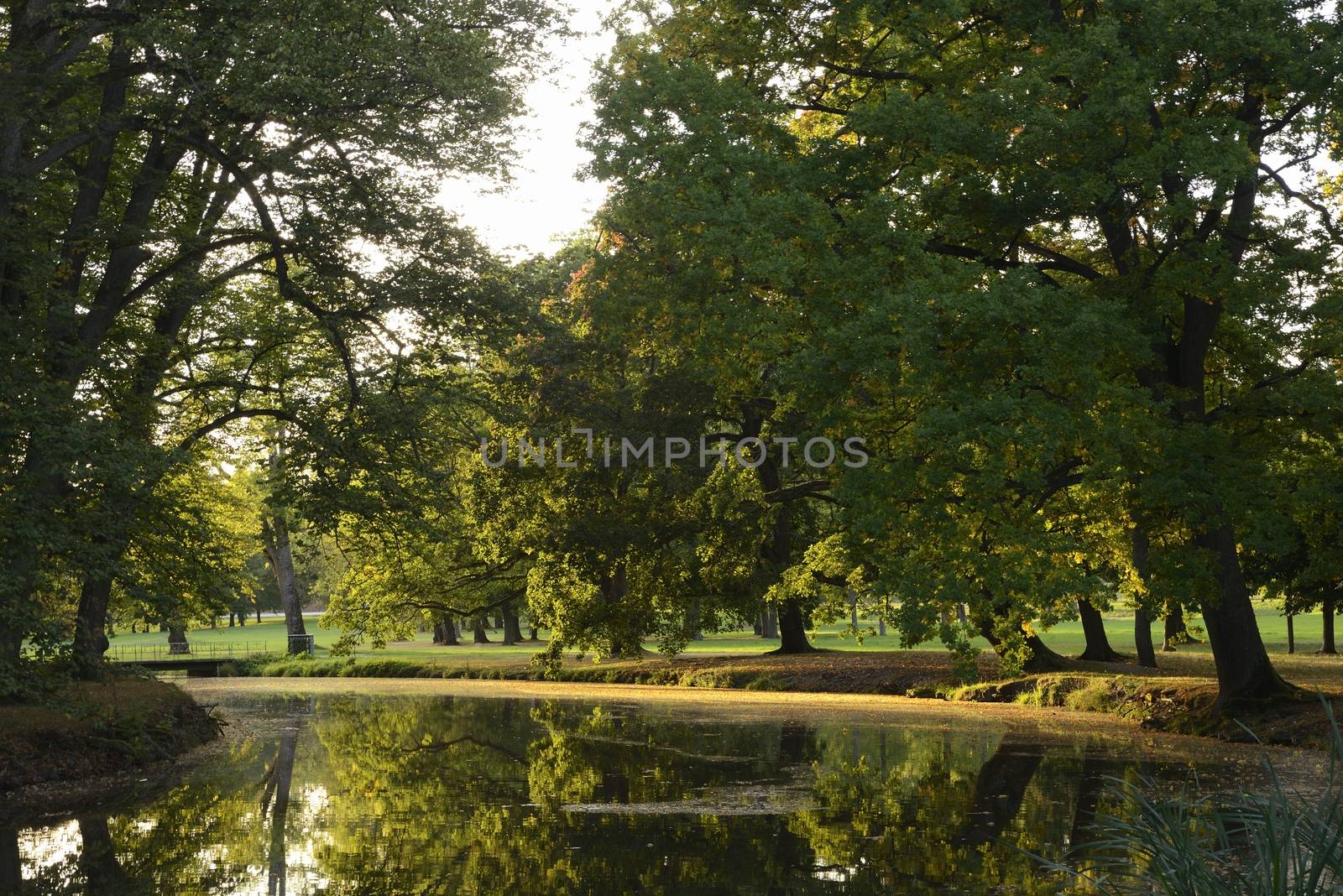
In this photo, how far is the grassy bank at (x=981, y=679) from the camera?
20.5 m

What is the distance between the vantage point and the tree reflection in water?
10.7m

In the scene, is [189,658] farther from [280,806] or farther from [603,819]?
[603,819]

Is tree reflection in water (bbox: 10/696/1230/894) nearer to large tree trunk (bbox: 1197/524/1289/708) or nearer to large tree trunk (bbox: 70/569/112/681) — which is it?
large tree trunk (bbox: 70/569/112/681)

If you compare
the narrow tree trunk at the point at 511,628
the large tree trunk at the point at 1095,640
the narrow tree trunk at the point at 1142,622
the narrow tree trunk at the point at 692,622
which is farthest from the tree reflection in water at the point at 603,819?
the narrow tree trunk at the point at 511,628

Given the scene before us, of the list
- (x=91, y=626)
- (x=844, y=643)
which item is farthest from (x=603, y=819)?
(x=844, y=643)

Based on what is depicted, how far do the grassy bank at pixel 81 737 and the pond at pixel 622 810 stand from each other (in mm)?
856

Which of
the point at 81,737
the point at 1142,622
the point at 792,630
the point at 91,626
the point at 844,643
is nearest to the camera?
the point at 81,737

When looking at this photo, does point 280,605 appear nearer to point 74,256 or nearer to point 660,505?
point 660,505

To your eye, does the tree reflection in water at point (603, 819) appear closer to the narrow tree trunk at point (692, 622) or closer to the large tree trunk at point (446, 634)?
the narrow tree trunk at point (692, 622)

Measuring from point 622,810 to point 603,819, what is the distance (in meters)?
0.70

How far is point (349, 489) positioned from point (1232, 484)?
13450 millimetres

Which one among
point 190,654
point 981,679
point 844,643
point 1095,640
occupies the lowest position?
point 844,643

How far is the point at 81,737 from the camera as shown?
717 inches

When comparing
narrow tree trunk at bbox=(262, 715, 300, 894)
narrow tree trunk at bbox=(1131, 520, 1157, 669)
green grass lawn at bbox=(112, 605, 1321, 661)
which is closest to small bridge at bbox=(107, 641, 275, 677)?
green grass lawn at bbox=(112, 605, 1321, 661)
